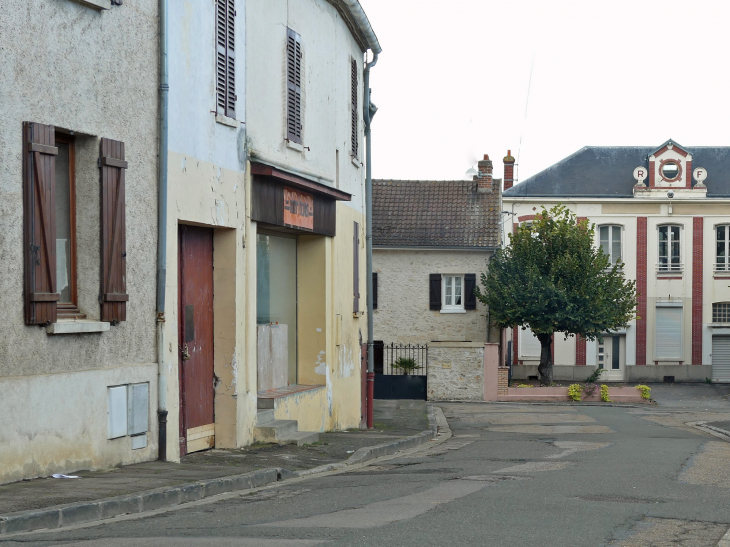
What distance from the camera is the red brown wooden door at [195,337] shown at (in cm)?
1116

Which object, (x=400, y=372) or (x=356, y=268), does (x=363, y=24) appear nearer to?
(x=356, y=268)

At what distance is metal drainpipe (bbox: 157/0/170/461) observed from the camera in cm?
1010

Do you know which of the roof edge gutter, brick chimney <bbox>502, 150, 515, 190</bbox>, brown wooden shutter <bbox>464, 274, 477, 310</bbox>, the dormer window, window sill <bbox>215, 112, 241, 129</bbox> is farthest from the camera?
brick chimney <bbox>502, 150, 515, 190</bbox>

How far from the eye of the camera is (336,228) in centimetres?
1608

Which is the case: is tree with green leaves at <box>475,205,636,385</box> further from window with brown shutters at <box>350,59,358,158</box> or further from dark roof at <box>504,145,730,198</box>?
window with brown shutters at <box>350,59,358,158</box>

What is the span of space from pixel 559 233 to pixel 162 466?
2610 centimetres

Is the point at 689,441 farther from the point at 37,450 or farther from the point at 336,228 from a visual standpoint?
the point at 37,450

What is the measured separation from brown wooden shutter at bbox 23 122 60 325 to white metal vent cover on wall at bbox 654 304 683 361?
118 ft

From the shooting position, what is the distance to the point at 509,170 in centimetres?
4350

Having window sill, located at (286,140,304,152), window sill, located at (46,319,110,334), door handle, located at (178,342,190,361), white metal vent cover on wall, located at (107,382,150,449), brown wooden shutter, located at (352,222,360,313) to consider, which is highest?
window sill, located at (286,140,304,152)

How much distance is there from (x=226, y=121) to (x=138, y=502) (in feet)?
19.0

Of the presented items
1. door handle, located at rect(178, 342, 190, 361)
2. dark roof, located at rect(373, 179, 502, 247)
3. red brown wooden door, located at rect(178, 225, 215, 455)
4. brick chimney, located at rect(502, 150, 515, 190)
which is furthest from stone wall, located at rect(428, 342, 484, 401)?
door handle, located at rect(178, 342, 190, 361)

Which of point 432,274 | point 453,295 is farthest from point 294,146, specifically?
point 453,295

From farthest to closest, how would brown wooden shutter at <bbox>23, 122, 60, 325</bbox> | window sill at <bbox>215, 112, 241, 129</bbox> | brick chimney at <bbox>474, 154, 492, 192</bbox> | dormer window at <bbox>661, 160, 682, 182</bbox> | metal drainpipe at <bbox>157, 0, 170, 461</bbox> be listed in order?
dormer window at <bbox>661, 160, 682, 182</bbox>
brick chimney at <bbox>474, 154, 492, 192</bbox>
window sill at <bbox>215, 112, 241, 129</bbox>
metal drainpipe at <bbox>157, 0, 170, 461</bbox>
brown wooden shutter at <bbox>23, 122, 60, 325</bbox>
